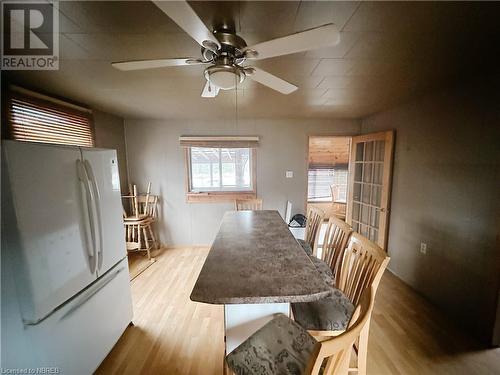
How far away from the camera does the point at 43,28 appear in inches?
43.9

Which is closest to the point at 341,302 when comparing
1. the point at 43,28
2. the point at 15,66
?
the point at 43,28

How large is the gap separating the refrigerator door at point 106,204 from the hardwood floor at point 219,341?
28.5 inches

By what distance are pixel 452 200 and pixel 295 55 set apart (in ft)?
6.63

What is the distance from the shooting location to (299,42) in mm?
926

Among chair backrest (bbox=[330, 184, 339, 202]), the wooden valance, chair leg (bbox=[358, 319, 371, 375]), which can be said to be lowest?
chair leg (bbox=[358, 319, 371, 375])

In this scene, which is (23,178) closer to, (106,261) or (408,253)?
(106,261)

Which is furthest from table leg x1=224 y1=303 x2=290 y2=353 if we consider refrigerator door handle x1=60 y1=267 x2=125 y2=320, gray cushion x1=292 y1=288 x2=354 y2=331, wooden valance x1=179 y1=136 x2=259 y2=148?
wooden valance x1=179 y1=136 x2=259 y2=148

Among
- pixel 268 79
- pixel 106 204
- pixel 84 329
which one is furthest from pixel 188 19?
pixel 84 329

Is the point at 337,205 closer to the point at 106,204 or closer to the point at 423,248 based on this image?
the point at 423,248

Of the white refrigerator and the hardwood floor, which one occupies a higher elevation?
the white refrigerator

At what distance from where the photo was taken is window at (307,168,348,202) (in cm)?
575

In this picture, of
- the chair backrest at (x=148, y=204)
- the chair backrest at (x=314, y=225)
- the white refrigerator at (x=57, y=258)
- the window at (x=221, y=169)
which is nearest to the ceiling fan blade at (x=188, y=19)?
the white refrigerator at (x=57, y=258)

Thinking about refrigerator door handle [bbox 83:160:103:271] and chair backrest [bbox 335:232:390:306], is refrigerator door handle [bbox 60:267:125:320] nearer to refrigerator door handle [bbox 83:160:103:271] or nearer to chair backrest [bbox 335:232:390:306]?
refrigerator door handle [bbox 83:160:103:271]

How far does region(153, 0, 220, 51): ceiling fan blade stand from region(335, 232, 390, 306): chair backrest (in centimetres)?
141
